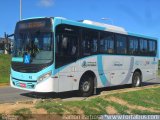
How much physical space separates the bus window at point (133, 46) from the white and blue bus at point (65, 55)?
3.69ft

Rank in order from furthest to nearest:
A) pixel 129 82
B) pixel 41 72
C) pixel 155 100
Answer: pixel 129 82
pixel 155 100
pixel 41 72

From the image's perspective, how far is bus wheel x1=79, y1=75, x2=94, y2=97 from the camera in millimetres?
16875

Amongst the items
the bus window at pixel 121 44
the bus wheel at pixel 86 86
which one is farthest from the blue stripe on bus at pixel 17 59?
the bus window at pixel 121 44

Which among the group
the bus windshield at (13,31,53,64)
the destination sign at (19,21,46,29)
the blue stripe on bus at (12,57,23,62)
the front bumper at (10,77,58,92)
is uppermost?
the destination sign at (19,21,46,29)

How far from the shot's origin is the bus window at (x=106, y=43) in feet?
59.5

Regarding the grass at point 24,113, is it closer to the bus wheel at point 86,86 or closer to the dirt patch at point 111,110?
the dirt patch at point 111,110

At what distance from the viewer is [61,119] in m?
10.8

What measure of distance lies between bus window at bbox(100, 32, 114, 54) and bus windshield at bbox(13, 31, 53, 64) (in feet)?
12.4

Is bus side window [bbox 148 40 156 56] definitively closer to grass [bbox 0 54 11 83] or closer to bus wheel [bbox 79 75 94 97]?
bus wheel [bbox 79 75 94 97]

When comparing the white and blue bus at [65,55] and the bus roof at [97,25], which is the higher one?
the bus roof at [97,25]

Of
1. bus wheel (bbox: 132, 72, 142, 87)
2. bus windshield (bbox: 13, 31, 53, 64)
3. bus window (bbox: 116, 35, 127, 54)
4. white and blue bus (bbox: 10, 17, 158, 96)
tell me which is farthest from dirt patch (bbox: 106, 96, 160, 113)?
bus wheel (bbox: 132, 72, 142, 87)

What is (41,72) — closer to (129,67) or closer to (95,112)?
(95,112)

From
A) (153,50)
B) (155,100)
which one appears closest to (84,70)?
(155,100)

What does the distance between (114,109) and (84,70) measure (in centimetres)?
340
